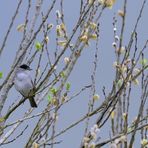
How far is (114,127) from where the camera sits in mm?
4715

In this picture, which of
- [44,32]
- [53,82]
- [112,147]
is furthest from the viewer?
→ [44,32]

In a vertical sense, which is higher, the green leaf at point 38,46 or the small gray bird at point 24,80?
the small gray bird at point 24,80

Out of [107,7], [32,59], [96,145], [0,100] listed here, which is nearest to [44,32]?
[32,59]

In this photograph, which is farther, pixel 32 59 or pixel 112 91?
pixel 32 59

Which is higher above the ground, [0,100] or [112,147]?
[0,100]

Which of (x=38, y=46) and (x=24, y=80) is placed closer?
(x=38, y=46)

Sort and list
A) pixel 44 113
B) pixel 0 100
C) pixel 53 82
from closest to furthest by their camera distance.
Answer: pixel 0 100, pixel 44 113, pixel 53 82

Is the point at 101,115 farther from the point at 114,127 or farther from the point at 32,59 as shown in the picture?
the point at 32,59

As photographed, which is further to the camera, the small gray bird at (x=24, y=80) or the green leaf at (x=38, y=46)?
the small gray bird at (x=24, y=80)

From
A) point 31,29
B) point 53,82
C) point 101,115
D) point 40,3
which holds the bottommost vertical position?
point 101,115

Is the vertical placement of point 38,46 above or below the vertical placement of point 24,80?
below

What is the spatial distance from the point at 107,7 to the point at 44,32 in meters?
0.77

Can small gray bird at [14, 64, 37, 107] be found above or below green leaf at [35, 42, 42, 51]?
above

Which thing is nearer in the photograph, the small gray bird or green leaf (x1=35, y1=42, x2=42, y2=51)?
green leaf (x1=35, y1=42, x2=42, y2=51)
